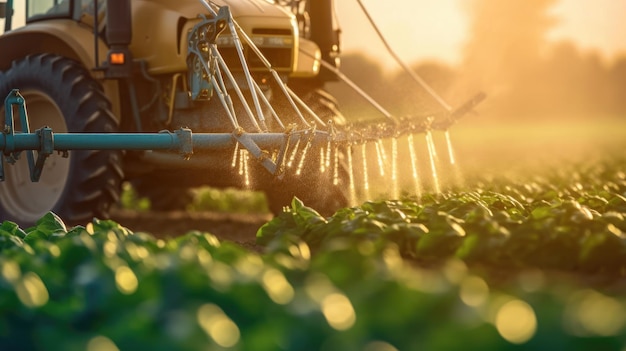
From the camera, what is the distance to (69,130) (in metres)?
8.23

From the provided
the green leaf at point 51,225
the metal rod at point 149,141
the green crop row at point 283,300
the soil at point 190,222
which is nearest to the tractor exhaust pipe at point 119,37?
the soil at point 190,222

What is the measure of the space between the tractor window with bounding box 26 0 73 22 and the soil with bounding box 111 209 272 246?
2.03m

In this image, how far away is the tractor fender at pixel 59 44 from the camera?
338 inches

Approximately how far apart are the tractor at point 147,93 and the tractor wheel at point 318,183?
0.4 inches

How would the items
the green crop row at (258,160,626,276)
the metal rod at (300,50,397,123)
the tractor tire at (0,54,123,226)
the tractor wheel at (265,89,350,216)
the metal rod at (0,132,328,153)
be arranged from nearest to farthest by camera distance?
the green crop row at (258,160,626,276)
the metal rod at (0,132,328,153)
the tractor wheel at (265,89,350,216)
the tractor tire at (0,54,123,226)
the metal rod at (300,50,397,123)

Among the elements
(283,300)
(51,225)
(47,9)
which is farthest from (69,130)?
(283,300)

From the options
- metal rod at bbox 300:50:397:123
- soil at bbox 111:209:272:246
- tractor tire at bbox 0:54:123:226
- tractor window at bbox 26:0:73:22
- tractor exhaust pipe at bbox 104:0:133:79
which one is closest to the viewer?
tractor tire at bbox 0:54:123:226

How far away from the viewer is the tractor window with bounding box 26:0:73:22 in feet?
30.5

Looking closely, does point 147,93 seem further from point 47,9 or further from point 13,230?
point 13,230

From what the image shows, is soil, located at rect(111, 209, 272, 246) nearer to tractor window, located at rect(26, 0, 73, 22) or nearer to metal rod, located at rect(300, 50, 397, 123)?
metal rod, located at rect(300, 50, 397, 123)

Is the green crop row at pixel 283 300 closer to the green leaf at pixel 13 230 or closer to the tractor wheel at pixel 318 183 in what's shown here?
the green leaf at pixel 13 230

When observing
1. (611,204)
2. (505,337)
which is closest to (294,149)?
(611,204)

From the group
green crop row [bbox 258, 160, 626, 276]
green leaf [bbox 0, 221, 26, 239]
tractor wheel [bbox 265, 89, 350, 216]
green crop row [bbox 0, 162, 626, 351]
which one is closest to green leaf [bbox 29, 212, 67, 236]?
green leaf [bbox 0, 221, 26, 239]

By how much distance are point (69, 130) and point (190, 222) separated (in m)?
2.97
